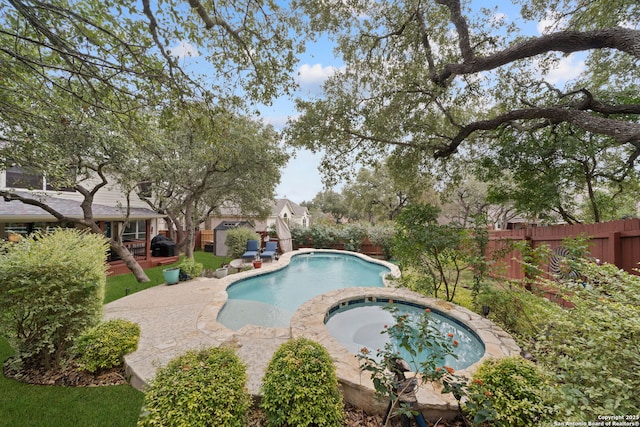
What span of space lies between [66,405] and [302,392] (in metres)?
2.88

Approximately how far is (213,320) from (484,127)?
311 inches

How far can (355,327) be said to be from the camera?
5.73m

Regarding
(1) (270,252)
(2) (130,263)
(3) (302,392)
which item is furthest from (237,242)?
(3) (302,392)

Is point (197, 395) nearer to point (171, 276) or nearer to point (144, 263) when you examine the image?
point (171, 276)

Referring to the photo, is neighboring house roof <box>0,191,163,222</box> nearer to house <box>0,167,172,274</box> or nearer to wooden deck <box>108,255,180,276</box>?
house <box>0,167,172,274</box>

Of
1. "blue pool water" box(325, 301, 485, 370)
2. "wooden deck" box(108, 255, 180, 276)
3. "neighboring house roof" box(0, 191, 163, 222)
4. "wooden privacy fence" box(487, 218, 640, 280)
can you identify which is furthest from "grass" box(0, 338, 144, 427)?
"wooden deck" box(108, 255, 180, 276)

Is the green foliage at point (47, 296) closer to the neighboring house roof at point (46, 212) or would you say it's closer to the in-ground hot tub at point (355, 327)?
the in-ground hot tub at point (355, 327)

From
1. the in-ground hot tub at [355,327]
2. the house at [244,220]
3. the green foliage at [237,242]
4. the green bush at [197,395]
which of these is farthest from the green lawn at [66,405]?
the house at [244,220]

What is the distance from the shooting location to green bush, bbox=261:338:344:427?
7.47 feet

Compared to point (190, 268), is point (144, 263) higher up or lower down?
lower down

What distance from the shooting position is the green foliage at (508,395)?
2.08 m

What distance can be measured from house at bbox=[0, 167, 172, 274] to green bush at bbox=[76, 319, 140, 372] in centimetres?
532

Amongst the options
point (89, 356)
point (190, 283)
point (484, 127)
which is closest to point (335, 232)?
point (190, 283)

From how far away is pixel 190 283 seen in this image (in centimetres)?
845
